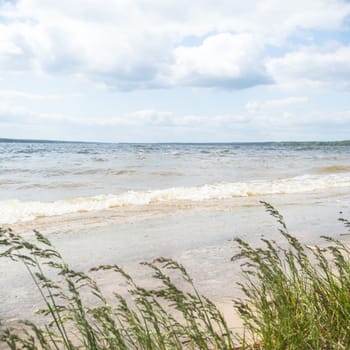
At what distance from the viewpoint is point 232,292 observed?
4816mm

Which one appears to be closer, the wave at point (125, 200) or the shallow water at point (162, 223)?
the shallow water at point (162, 223)

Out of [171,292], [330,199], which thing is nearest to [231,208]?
[330,199]

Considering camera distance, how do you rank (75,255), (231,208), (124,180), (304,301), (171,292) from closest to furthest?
(171,292)
(304,301)
(75,255)
(231,208)
(124,180)

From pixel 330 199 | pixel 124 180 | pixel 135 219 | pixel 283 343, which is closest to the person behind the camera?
pixel 283 343

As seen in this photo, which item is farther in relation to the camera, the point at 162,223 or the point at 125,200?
the point at 125,200

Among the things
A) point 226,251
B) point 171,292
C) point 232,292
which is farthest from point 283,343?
point 226,251

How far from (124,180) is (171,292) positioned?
18902mm

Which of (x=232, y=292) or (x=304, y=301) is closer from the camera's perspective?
(x=304, y=301)

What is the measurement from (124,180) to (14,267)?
15129mm

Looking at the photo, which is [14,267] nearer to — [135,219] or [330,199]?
[135,219]

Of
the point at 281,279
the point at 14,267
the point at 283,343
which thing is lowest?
the point at 14,267

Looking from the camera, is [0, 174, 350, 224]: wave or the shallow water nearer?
the shallow water

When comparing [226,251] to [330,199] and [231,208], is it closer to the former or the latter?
[231,208]

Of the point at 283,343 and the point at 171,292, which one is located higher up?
the point at 171,292
